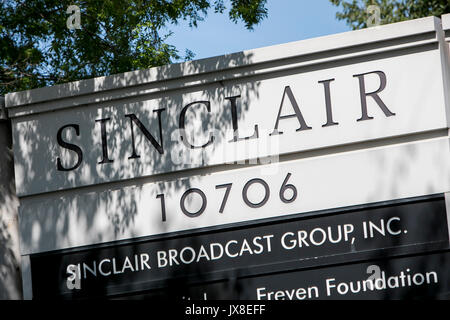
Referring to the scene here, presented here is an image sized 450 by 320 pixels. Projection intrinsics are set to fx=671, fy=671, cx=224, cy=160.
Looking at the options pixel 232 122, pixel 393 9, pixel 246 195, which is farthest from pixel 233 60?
pixel 393 9

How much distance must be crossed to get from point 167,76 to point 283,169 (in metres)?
1.20

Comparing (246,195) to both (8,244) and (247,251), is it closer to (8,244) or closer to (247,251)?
(247,251)

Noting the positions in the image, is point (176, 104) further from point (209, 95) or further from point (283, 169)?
point (283, 169)

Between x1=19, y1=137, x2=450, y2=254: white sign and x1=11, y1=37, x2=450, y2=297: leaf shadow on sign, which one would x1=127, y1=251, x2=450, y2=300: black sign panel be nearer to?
x1=11, y1=37, x2=450, y2=297: leaf shadow on sign

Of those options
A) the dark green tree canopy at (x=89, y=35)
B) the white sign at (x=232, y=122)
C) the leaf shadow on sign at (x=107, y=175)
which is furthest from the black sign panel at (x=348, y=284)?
the dark green tree canopy at (x=89, y=35)

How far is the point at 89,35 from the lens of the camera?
382 inches

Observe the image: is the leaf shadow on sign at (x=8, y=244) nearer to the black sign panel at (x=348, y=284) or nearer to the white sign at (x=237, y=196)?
the white sign at (x=237, y=196)

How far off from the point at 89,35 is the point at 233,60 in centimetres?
491

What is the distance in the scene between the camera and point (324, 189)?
5.23m

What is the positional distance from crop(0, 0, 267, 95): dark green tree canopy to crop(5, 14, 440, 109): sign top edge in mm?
3735

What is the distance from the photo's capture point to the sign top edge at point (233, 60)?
17.0 ft

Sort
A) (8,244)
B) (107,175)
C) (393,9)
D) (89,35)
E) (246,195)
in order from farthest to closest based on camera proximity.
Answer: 1. (393,9)
2. (89,35)
3. (8,244)
4. (107,175)
5. (246,195)

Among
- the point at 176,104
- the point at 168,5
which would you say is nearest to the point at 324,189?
the point at 176,104

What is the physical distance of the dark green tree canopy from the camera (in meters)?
9.52
